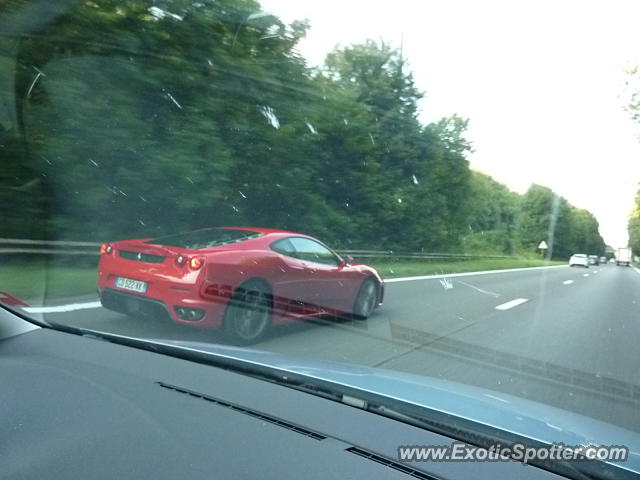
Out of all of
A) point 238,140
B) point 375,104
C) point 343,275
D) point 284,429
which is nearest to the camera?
point 284,429

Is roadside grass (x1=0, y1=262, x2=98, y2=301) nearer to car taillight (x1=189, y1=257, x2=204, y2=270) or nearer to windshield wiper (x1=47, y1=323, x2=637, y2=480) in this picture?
car taillight (x1=189, y1=257, x2=204, y2=270)

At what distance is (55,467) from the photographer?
1957 mm

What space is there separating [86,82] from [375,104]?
715 inches

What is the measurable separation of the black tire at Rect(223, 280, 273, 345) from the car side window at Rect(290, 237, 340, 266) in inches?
32.1

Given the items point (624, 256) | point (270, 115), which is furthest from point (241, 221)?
point (624, 256)

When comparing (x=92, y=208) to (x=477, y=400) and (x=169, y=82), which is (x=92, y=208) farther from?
(x=477, y=400)

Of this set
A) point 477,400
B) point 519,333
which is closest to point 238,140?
point 519,333

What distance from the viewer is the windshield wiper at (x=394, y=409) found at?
2008mm

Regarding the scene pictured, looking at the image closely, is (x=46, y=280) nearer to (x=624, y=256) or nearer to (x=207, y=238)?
(x=207, y=238)

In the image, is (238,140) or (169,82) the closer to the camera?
(169,82)

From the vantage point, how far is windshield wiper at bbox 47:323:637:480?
201 cm

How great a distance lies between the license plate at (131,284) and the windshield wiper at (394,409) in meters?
2.34

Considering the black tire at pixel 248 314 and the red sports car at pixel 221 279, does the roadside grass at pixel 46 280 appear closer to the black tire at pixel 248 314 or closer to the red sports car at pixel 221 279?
the red sports car at pixel 221 279

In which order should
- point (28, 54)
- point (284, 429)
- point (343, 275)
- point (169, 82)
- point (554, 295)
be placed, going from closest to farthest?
1. point (284, 429)
2. point (343, 275)
3. point (28, 54)
4. point (169, 82)
5. point (554, 295)
